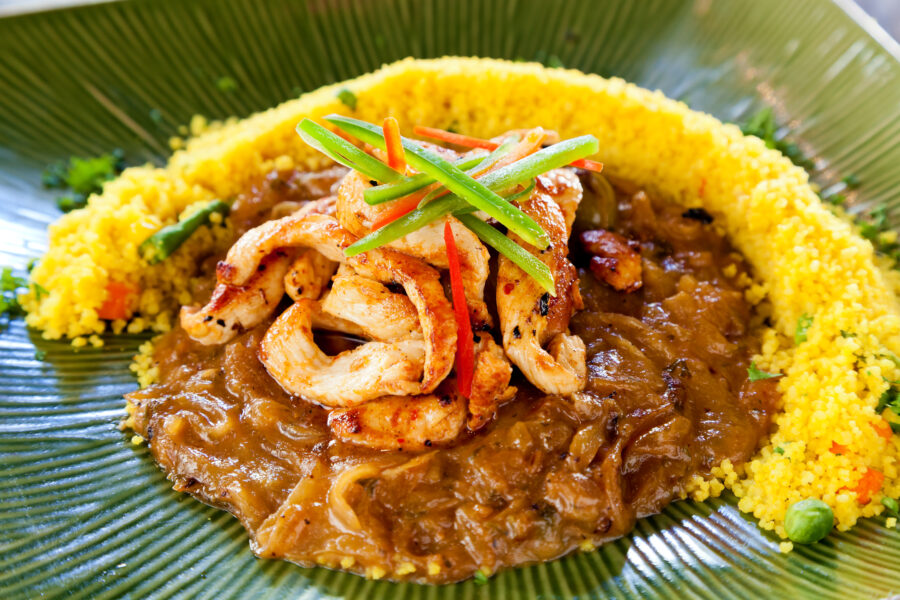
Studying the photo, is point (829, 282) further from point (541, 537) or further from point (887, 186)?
point (541, 537)

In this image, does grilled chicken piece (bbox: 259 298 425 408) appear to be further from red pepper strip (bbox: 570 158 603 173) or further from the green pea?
the green pea

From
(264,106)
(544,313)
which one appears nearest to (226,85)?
(264,106)

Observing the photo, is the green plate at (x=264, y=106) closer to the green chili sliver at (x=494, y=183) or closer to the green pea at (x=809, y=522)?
the green pea at (x=809, y=522)

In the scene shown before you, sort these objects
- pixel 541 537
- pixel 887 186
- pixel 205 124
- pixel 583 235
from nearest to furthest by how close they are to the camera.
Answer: pixel 541 537 < pixel 583 235 < pixel 887 186 < pixel 205 124

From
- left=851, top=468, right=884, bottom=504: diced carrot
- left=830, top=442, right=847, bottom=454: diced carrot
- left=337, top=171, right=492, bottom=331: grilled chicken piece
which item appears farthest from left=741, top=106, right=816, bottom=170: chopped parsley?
left=337, top=171, right=492, bottom=331: grilled chicken piece

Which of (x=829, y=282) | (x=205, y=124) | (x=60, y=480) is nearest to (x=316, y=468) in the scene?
(x=60, y=480)

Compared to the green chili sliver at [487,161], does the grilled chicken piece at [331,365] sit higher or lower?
lower

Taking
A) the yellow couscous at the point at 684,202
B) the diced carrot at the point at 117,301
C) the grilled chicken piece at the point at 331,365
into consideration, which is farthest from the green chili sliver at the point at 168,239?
the grilled chicken piece at the point at 331,365
